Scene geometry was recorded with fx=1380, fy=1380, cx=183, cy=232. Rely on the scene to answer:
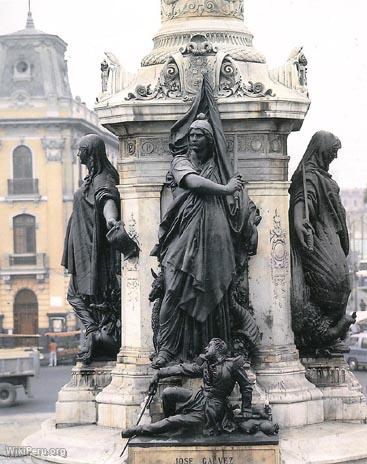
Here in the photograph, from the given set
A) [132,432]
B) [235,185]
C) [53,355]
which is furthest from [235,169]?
[53,355]

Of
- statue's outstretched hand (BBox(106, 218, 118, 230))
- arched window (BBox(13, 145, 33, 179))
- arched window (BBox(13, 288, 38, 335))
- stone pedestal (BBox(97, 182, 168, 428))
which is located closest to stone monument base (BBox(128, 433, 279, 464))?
stone pedestal (BBox(97, 182, 168, 428))

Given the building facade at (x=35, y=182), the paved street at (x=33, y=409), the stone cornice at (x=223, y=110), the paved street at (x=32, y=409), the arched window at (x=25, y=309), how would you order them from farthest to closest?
the building facade at (x=35, y=182)
the arched window at (x=25, y=309)
the paved street at (x=32, y=409)
the paved street at (x=33, y=409)
the stone cornice at (x=223, y=110)

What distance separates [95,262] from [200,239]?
63.9 inches

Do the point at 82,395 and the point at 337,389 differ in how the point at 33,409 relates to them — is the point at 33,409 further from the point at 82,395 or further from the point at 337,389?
the point at 337,389

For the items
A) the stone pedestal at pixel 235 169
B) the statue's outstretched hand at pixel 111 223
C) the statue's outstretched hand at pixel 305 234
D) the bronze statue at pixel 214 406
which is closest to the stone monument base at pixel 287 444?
the stone pedestal at pixel 235 169

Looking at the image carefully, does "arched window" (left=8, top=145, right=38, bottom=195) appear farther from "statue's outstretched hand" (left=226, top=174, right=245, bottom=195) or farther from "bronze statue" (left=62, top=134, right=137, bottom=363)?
"statue's outstretched hand" (left=226, top=174, right=245, bottom=195)

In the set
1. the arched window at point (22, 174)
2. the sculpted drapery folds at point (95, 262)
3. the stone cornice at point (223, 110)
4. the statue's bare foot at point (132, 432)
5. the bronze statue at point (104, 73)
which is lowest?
the statue's bare foot at point (132, 432)

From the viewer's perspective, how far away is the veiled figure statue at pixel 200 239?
11258 millimetres

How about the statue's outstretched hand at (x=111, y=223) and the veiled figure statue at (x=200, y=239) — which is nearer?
the veiled figure statue at (x=200, y=239)

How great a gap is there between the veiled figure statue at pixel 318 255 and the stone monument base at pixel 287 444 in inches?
33.8

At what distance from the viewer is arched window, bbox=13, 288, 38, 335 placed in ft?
187

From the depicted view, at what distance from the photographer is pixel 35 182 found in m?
58.5

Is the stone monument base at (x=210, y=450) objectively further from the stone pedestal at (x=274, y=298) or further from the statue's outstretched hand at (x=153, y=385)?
the stone pedestal at (x=274, y=298)

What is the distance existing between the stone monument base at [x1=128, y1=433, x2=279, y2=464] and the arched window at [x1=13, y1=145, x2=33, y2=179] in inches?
1886
